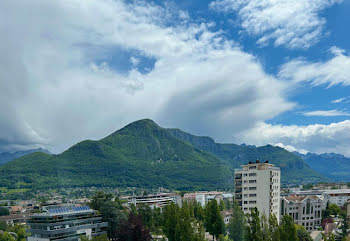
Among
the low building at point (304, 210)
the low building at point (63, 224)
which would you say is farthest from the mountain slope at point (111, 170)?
the low building at point (63, 224)

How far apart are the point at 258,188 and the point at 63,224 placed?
76.6ft

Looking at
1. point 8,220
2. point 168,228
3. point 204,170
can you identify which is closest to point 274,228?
point 168,228

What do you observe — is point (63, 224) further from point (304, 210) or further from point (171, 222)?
point (304, 210)

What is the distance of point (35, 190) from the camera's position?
431 ft

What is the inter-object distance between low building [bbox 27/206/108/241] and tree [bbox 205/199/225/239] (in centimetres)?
1210

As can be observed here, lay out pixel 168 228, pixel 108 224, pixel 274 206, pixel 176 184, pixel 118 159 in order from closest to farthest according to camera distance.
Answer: pixel 168 228, pixel 108 224, pixel 274 206, pixel 176 184, pixel 118 159

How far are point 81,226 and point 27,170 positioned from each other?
135215 millimetres

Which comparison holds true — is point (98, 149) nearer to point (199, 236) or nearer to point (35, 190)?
point (35, 190)

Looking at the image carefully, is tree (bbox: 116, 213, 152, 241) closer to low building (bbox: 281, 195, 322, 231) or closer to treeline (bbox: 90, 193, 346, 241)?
treeline (bbox: 90, 193, 346, 241)

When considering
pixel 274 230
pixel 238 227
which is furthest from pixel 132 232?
pixel 274 230

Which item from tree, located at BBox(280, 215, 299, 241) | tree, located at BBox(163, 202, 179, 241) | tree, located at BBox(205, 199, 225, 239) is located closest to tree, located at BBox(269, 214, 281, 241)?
tree, located at BBox(280, 215, 299, 241)

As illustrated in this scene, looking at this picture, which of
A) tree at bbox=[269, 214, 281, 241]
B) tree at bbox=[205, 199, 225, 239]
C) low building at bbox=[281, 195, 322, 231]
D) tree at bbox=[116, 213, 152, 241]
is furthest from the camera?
low building at bbox=[281, 195, 322, 231]

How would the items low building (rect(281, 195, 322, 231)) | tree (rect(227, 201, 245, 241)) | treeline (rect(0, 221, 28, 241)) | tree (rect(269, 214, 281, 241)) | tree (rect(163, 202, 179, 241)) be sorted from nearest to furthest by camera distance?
tree (rect(269, 214, 281, 241)) < tree (rect(163, 202, 179, 241)) < treeline (rect(0, 221, 28, 241)) < tree (rect(227, 201, 245, 241)) < low building (rect(281, 195, 322, 231))

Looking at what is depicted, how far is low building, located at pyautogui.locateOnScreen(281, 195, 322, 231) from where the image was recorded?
50.3m
